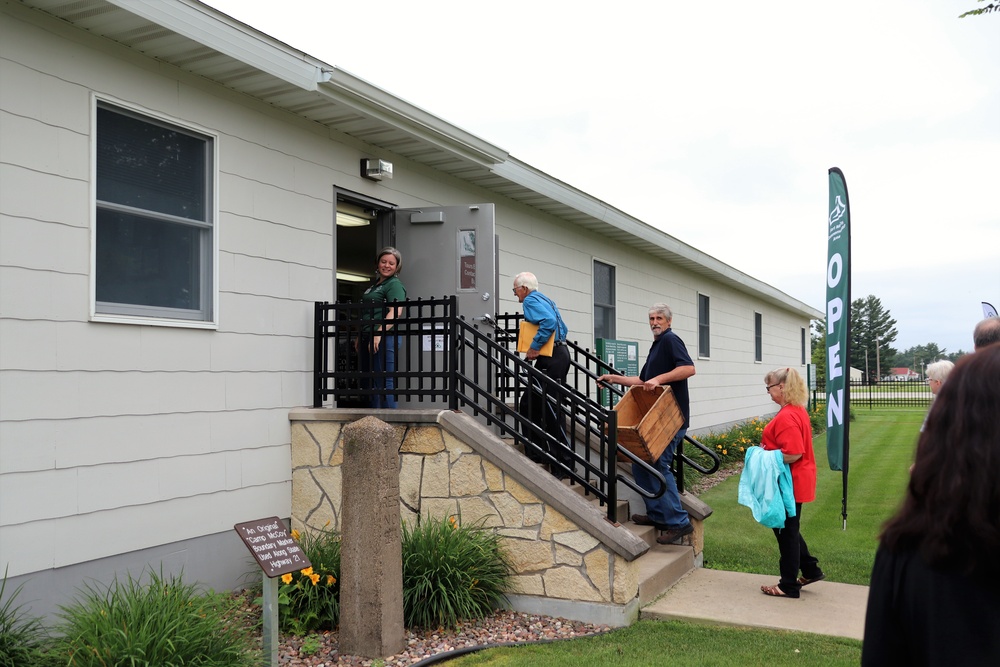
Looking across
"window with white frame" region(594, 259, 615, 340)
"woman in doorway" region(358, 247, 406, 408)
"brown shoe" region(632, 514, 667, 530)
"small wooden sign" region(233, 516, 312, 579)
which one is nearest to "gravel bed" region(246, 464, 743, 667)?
"small wooden sign" region(233, 516, 312, 579)

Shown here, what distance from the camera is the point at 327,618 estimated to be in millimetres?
5184

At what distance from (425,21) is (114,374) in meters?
18.1

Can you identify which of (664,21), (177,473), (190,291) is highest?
(664,21)

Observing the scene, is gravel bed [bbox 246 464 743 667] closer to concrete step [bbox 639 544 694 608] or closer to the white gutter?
concrete step [bbox 639 544 694 608]

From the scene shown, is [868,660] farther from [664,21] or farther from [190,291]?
[664,21]

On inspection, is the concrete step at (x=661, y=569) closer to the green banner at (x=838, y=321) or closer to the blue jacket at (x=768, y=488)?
the blue jacket at (x=768, y=488)

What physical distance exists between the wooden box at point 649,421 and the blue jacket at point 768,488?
745 mm

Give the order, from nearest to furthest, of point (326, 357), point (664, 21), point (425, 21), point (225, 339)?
1. point (225, 339)
2. point (326, 357)
3. point (664, 21)
4. point (425, 21)

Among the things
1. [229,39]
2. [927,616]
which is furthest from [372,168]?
[927,616]

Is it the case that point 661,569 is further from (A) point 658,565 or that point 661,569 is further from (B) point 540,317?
(B) point 540,317

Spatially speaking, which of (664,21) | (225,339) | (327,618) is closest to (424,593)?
(327,618)

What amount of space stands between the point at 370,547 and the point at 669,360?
9.58 ft

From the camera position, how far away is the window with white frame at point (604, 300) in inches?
477

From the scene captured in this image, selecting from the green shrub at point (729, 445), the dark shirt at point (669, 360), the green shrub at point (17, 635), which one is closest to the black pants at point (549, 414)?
the dark shirt at point (669, 360)
